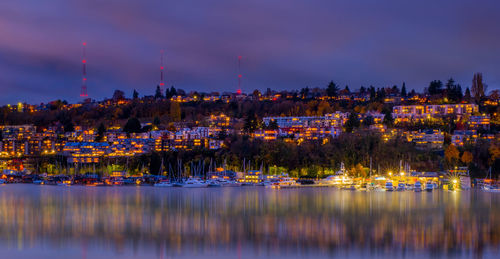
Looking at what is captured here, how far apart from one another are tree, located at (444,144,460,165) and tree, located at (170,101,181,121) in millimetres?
81022

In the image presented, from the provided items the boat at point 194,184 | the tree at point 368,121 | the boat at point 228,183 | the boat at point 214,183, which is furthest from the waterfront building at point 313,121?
the boat at point 194,184

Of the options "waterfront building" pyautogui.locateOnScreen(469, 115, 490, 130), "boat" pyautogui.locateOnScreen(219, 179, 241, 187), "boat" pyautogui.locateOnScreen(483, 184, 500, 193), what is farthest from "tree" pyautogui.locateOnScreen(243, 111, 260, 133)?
"boat" pyautogui.locateOnScreen(483, 184, 500, 193)

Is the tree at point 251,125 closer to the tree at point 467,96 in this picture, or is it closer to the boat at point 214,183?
the boat at point 214,183

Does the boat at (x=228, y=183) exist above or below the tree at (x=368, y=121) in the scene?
below

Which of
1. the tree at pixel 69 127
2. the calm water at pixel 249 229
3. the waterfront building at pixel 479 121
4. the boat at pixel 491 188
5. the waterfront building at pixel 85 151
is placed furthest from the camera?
the tree at pixel 69 127

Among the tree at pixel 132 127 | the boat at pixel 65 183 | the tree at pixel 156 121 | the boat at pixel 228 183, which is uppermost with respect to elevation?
the tree at pixel 156 121

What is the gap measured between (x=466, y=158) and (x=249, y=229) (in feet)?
201

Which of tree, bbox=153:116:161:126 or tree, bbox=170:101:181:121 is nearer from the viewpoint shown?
tree, bbox=153:116:161:126

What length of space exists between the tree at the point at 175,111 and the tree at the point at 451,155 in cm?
8102

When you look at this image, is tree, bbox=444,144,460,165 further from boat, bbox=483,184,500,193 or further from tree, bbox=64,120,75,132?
tree, bbox=64,120,75,132

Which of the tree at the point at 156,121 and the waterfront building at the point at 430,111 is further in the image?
the tree at the point at 156,121

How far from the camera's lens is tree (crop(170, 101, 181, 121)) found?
14912 centimetres

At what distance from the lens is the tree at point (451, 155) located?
82.8 meters

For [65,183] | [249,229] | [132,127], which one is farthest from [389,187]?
[132,127]
